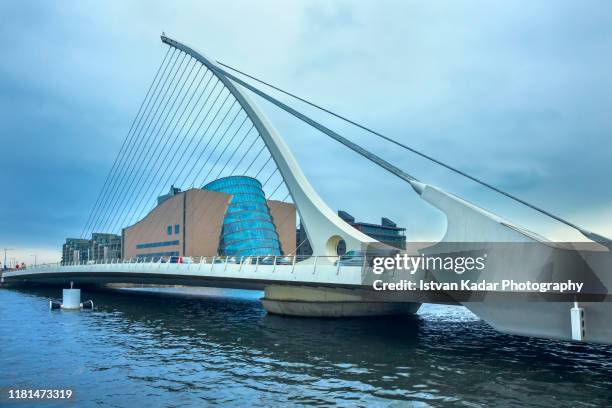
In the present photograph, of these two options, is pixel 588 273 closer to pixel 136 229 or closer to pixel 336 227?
pixel 336 227

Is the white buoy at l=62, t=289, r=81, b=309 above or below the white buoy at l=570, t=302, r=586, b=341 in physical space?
below

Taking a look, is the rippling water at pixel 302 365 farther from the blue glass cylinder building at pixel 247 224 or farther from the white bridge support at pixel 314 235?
the blue glass cylinder building at pixel 247 224

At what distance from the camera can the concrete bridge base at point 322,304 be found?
33438 mm

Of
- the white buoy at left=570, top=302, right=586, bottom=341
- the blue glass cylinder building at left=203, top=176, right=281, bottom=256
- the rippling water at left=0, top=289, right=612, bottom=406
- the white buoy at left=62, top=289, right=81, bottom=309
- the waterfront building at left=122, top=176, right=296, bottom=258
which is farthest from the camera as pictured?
the waterfront building at left=122, top=176, right=296, bottom=258

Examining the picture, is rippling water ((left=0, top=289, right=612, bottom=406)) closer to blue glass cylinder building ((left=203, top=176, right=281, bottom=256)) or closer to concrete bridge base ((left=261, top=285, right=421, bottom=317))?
concrete bridge base ((left=261, top=285, right=421, bottom=317))

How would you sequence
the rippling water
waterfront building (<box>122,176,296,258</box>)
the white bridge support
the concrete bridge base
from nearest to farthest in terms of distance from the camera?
the rippling water → the white bridge support → the concrete bridge base → waterfront building (<box>122,176,296,258</box>)

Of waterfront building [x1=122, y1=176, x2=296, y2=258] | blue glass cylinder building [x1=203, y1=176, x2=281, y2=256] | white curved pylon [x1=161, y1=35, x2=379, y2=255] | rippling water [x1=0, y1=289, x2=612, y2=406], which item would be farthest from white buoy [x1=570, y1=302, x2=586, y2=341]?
waterfront building [x1=122, y1=176, x2=296, y2=258]

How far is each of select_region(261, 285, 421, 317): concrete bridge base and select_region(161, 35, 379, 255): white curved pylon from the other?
3166mm

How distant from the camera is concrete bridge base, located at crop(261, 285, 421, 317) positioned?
110ft

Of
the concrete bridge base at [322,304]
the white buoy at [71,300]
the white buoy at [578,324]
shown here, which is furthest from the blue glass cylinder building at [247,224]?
the white buoy at [578,324]

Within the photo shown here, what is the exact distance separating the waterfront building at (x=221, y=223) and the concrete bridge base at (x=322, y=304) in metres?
61.4

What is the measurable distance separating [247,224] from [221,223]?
6.66 metres

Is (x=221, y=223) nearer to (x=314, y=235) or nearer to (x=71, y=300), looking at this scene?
(x=71, y=300)

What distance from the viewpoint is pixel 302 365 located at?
58.5 feet
